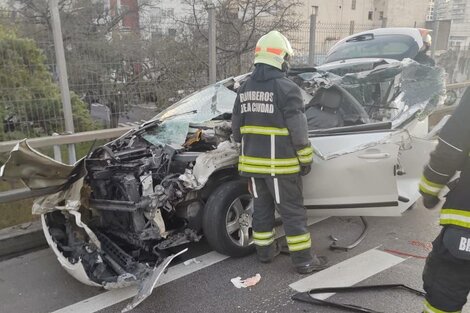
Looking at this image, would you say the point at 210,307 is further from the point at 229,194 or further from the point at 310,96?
the point at 310,96

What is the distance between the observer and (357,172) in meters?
3.59

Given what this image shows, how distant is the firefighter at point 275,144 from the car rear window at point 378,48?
2.70m

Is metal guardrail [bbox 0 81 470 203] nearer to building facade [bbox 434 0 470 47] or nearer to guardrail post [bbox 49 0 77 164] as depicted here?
guardrail post [bbox 49 0 77 164]

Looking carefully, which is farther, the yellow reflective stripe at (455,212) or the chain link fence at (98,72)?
the chain link fence at (98,72)

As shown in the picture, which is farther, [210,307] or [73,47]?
[73,47]

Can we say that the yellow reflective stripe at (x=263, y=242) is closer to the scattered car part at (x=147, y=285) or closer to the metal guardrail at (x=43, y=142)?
the scattered car part at (x=147, y=285)

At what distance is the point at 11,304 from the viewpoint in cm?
317

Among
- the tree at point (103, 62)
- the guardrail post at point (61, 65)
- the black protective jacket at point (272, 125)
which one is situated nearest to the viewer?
the black protective jacket at point (272, 125)

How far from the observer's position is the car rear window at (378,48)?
548cm

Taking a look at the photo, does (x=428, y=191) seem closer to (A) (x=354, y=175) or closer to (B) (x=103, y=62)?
(A) (x=354, y=175)

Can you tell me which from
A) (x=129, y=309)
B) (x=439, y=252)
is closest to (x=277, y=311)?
(x=129, y=309)

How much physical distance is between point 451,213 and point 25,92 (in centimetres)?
476

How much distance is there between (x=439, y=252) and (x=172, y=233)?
2046mm

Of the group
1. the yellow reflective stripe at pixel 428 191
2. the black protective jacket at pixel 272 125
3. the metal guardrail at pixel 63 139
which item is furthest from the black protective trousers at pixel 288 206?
the metal guardrail at pixel 63 139
